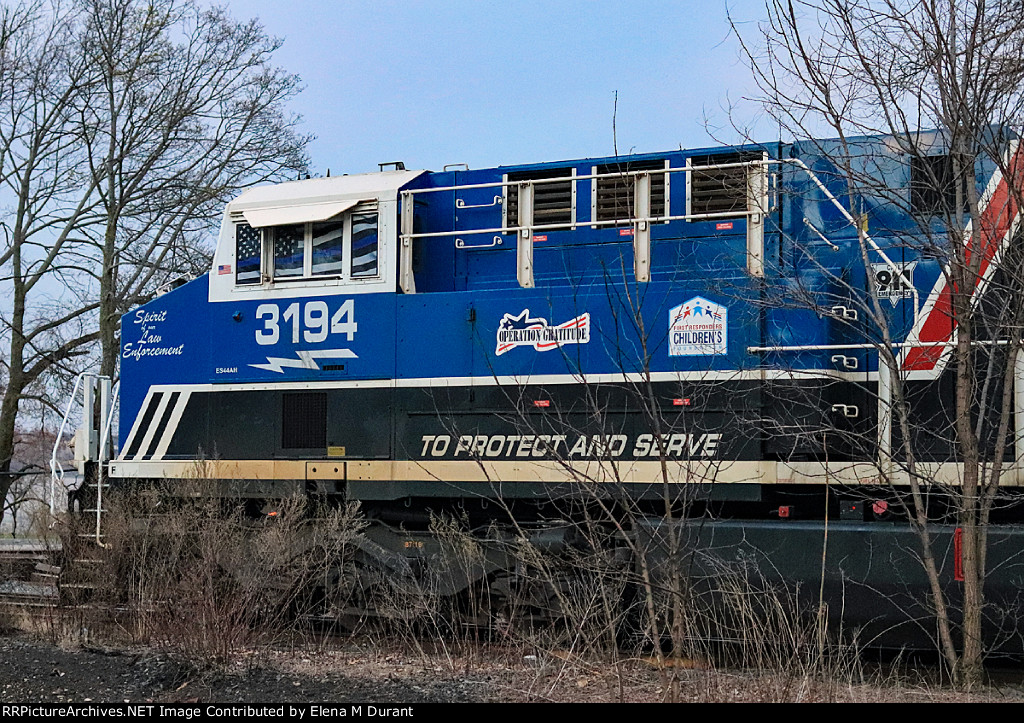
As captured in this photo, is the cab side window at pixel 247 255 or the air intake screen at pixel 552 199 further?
the cab side window at pixel 247 255

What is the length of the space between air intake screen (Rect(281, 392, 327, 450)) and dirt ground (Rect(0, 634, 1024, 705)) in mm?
1959

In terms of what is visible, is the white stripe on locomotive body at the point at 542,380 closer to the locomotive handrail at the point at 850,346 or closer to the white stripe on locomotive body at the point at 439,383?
the white stripe on locomotive body at the point at 439,383

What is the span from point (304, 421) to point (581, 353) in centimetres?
254

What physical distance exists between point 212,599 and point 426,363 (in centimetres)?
252

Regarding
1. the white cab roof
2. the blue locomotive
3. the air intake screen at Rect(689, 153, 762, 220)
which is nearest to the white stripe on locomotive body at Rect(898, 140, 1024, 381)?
the blue locomotive

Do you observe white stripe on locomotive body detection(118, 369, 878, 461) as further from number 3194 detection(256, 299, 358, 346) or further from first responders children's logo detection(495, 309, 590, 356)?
number 3194 detection(256, 299, 358, 346)

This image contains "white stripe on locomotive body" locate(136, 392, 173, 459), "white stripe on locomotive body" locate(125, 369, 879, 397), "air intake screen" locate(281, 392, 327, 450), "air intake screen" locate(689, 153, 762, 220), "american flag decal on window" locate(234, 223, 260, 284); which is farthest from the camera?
"white stripe on locomotive body" locate(136, 392, 173, 459)

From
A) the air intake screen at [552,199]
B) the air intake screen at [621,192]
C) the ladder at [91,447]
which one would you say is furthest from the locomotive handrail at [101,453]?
the air intake screen at [621,192]

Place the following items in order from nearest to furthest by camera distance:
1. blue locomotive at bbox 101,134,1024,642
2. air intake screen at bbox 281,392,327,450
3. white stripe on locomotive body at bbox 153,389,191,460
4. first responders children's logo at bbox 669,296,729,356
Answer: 1. blue locomotive at bbox 101,134,1024,642
2. first responders children's logo at bbox 669,296,729,356
3. air intake screen at bbox 281,392,327,450
4. white stripe on locomotive body at bbox 153,389,191,460

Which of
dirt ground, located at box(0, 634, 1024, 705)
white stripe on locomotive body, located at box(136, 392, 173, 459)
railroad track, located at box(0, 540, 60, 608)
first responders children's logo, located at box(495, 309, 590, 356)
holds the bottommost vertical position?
railroad track, located at box(0, 540, 60, 608)

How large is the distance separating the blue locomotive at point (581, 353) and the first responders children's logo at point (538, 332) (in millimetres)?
18

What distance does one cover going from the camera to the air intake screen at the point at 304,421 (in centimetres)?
889

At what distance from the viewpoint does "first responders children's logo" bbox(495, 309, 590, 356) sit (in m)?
8.14

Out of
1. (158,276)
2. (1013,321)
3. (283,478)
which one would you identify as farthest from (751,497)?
(158,276)
